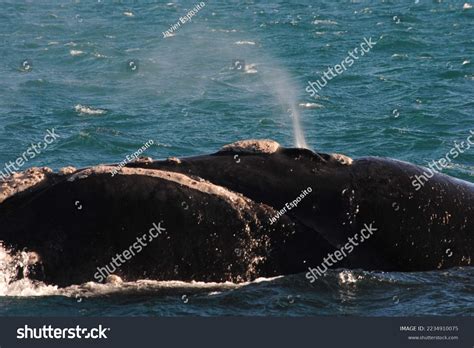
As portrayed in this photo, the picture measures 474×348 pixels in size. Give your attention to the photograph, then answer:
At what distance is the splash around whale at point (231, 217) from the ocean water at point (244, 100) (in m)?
0.21

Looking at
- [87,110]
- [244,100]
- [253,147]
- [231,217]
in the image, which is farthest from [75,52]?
[231,217]

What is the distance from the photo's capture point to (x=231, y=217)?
11789mm

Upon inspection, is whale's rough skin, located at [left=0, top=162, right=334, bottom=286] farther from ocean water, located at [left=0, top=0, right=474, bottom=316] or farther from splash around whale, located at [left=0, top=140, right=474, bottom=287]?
ocean water, located at [left=0, top=0, right=474, bottom=316]

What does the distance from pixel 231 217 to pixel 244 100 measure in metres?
20.6

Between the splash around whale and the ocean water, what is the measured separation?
0.69ft

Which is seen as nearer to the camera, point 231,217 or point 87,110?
point 231,217

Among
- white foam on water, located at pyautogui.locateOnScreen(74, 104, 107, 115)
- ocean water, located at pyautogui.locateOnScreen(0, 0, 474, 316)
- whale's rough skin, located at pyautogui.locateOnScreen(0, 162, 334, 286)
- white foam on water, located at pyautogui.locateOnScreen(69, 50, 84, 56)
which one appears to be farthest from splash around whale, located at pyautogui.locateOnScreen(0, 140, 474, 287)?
white foam on water, located at pyautogui.locateOnScreen(69, 50, 84, 56)

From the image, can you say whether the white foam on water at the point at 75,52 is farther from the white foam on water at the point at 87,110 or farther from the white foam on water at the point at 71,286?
the white foam on water at the point at 71,286

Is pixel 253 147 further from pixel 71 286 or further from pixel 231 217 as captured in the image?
pixel 71 286

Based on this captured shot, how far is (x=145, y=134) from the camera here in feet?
91.0

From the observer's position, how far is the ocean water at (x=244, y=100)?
11.8 m

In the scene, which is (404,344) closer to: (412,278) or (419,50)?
(412,278)

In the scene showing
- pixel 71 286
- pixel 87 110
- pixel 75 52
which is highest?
pixel 75 52

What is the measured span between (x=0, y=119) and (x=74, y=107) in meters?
3.00
